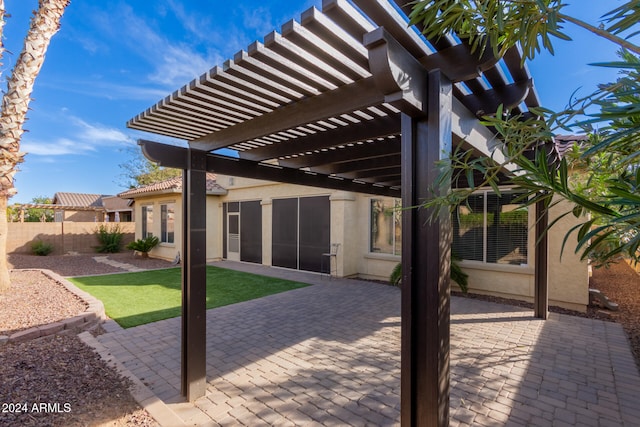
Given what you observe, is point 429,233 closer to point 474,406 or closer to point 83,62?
point 474,406

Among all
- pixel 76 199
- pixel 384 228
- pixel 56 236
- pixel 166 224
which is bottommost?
pixel 56 236

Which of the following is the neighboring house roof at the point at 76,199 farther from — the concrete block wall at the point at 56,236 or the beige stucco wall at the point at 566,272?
the beige stucco wall at the point at 566,272

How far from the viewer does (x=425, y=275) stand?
6.45ft

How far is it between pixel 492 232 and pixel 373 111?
6355 millimetres

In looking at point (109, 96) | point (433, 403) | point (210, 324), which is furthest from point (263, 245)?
point (109, 96)

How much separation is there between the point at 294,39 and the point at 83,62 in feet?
52.6

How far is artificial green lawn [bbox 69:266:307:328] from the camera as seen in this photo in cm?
638

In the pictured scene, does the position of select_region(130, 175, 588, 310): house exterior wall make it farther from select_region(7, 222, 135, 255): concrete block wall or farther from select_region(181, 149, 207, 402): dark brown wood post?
select_region(181, 149, 207, 402): dark brown wood post

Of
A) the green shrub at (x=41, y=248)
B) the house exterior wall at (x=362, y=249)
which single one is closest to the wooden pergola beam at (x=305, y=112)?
the house exterior wall at (x=362, y=249)

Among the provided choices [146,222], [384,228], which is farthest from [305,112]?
[146,222]

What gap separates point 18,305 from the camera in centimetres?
590

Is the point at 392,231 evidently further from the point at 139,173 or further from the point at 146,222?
the point at 139,173

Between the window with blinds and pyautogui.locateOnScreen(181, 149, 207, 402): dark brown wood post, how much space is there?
5.87 metres

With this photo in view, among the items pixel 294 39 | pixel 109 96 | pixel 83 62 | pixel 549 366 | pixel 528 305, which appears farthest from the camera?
pixel 109 96
